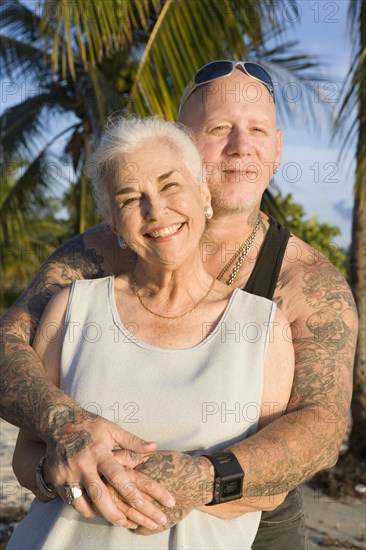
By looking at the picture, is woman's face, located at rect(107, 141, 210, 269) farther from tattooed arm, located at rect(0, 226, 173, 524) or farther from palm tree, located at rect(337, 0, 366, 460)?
palm tree, located at rect(337, 0, 366, 460)

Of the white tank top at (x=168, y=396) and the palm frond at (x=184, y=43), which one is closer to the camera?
the white tank top at (x=168, y=396)

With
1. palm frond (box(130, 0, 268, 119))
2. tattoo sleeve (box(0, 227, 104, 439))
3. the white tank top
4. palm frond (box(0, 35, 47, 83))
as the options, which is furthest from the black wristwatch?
palm frond (box(0, 35, 47, 83))

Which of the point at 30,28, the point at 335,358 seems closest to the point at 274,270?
the point at 335,358

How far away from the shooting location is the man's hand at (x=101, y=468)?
6.58 ft

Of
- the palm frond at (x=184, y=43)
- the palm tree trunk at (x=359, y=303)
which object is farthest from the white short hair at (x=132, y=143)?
the palm tree trunk at (x=359, y=303)

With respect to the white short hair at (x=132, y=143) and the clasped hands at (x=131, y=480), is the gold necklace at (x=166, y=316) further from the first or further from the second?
the clasped hands at (x=131, y=480)

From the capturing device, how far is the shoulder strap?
2611 mm

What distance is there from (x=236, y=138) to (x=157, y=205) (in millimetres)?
555

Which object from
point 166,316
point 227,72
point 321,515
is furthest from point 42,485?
Result: point 321,515

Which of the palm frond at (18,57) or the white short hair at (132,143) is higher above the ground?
the palm frond at (18,57)

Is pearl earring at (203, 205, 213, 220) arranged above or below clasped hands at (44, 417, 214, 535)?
above

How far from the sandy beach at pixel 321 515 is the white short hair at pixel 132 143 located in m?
3.95

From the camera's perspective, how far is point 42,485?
85.4 inches

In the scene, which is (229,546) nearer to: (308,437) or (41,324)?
(308,437)
